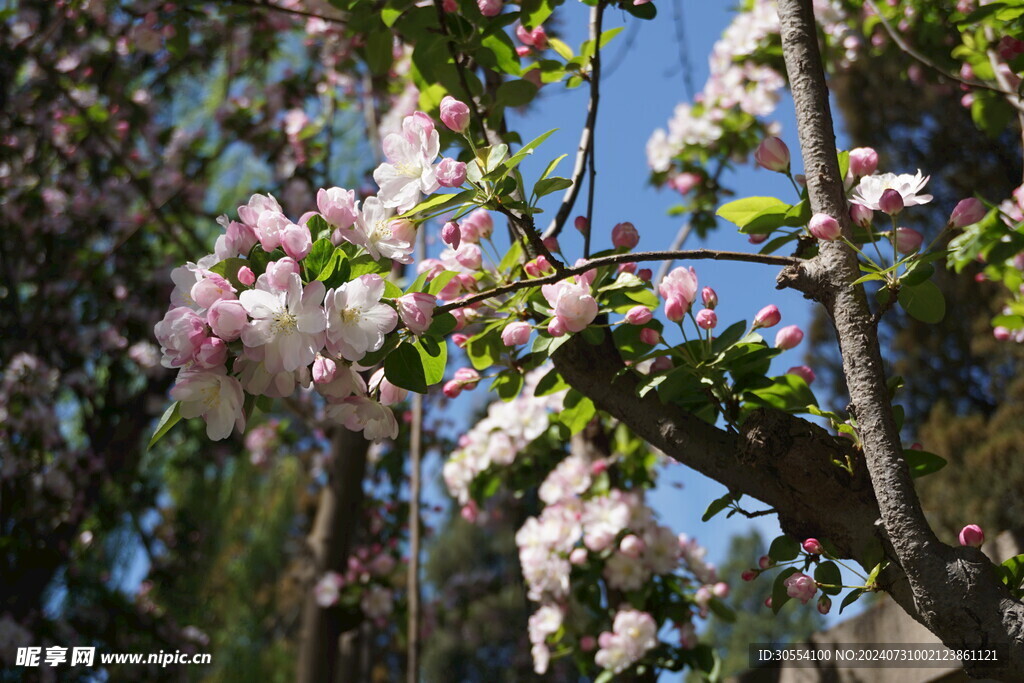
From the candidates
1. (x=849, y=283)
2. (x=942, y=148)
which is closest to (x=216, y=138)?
(x=849, y=283)

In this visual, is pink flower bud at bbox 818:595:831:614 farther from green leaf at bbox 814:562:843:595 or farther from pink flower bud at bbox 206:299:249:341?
pink flower bud at bbox 206:299:249:341

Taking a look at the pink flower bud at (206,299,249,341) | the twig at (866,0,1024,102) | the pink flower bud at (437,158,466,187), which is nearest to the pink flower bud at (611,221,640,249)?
the pink flower bud at (437,158,466,187)

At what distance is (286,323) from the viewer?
805 millimetres

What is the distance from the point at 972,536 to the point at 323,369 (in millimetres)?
713

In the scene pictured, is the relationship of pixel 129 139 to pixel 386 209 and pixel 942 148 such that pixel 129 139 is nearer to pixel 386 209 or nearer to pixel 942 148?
pixel 386 209

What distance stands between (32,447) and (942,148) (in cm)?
887

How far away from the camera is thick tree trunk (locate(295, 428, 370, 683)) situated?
2738 millimetres

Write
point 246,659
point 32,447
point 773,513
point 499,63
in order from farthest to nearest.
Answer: point 246,659 → point 32,447 → point 499,63 → point 773,513

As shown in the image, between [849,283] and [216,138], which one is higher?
[216,138]

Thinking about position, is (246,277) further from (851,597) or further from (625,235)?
(851,597)

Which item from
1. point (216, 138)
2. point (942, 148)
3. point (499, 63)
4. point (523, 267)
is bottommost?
point (523, 267)

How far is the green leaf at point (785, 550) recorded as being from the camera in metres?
1.04

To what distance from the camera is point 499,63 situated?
4.16 feet

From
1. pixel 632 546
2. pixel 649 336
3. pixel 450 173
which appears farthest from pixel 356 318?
pixel 632 546
